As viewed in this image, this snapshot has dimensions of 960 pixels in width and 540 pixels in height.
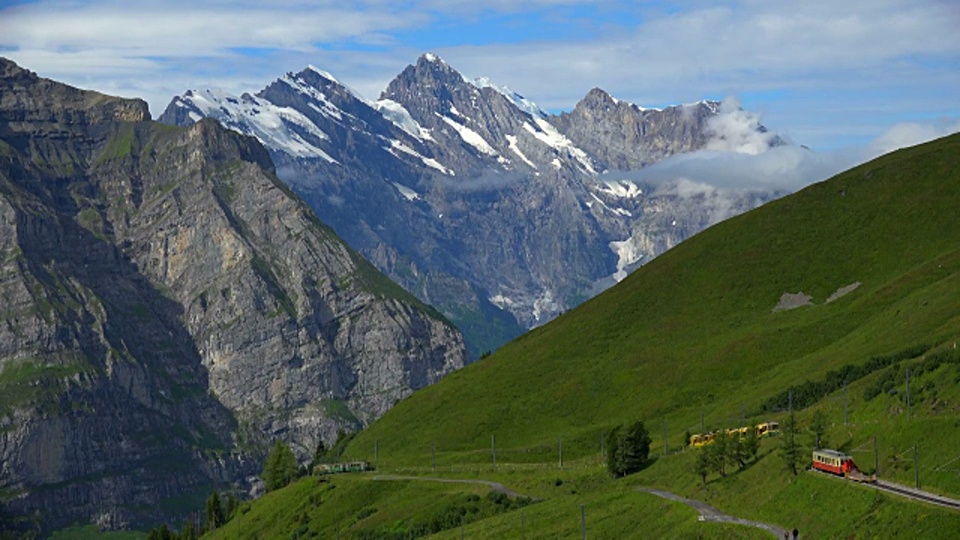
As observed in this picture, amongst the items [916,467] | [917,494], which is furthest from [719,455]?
[917,494]

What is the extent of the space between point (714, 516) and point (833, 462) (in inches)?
507

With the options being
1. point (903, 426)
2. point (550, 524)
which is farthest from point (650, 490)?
point (903, 426)

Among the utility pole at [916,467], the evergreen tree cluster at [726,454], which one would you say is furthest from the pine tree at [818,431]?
the utility pole at [916,467]

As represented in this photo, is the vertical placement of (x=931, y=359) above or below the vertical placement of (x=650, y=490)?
above

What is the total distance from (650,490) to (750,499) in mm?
32521

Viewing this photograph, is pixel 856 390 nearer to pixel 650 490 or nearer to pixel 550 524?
pixel 650 490

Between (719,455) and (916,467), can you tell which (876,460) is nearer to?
(916,467)

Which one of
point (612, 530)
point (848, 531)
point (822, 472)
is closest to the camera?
point (848, 531)

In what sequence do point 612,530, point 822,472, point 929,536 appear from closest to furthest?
point 929,536 → point 822,472 → point 612,530

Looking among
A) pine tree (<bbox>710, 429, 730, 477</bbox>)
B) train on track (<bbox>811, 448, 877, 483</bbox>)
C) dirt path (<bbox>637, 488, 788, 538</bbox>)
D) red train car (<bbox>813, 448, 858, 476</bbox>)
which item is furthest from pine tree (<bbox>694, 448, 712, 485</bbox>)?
train on track (<bbox>811, 448, 877, 483</bbox>)

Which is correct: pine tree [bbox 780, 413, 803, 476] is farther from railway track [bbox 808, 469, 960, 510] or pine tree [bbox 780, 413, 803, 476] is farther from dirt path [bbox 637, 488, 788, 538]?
dirt path [bbox 637, 488, 788, 538]

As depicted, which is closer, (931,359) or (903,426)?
(903,426)

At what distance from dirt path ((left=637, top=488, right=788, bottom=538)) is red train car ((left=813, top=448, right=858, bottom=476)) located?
829cm

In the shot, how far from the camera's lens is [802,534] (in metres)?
126
